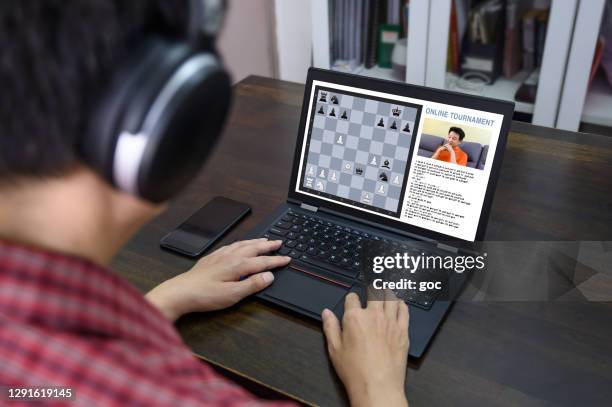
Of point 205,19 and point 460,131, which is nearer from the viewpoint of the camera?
point 205,19

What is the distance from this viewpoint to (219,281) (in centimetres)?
88

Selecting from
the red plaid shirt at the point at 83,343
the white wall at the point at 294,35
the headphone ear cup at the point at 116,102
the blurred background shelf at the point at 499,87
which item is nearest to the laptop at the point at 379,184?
the red plaid shirt at the point at 83,343

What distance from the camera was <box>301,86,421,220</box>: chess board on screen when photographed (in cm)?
96

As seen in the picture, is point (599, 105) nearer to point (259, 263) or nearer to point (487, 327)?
point (487, 327)

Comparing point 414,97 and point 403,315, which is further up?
point 414,97

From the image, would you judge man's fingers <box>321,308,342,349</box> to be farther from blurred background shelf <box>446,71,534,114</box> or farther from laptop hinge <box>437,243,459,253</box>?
blurred background shelf <box>446,71,534,114</box>

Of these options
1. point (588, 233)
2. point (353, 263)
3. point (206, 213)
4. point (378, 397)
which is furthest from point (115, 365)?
point (588, 233)

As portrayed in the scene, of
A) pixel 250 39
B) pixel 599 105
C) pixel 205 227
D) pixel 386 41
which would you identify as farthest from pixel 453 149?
pixel 250 39

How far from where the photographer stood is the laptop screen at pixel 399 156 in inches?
35.6

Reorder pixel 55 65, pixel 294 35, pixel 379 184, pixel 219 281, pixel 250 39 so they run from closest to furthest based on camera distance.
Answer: pixel 55 65 < pixel 219 281 < pixel 379 184 < pixel 294 35 < pixel 250 39

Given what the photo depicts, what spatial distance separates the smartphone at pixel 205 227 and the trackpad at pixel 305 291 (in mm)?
174

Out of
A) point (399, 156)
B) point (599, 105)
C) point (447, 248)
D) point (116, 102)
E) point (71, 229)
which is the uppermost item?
point (116, 102)

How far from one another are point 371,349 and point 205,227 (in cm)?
44

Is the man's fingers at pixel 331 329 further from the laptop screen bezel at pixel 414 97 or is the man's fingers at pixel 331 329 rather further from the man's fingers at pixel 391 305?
the laptop screen bezel at pixel 414 97
